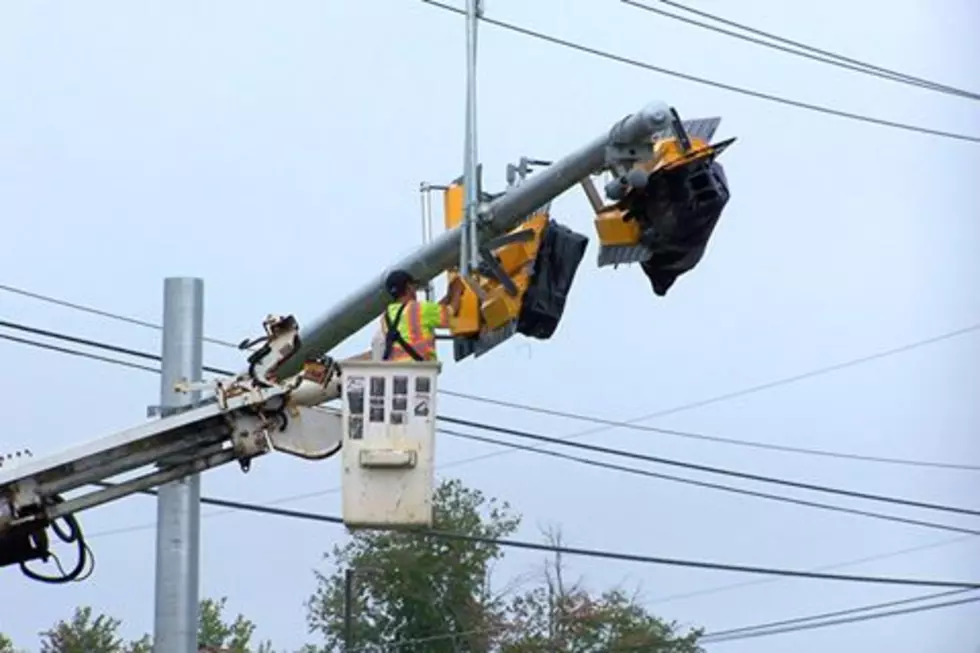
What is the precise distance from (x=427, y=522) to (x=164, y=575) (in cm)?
378

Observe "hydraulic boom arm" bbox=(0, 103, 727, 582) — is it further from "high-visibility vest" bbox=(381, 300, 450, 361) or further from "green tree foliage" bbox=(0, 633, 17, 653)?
"green tree foliage" bbox=(0, 633, 17, 653)

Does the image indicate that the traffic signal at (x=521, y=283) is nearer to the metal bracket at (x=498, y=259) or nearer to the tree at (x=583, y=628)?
the metal bracket at (x=498, y=259)

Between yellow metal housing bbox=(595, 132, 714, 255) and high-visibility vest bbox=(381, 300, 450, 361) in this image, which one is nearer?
yellow metal housing bbox=(595, 132, 714, 255)

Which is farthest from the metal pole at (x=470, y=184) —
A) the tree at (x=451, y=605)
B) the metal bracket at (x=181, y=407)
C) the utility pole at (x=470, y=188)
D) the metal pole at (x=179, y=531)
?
the tree at (x=451, y=605)

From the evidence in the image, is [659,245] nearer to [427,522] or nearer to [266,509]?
[427,522]

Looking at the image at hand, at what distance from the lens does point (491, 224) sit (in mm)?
11180

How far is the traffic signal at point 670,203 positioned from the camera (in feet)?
34.5

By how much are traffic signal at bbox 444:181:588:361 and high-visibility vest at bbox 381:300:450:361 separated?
117 millimetres

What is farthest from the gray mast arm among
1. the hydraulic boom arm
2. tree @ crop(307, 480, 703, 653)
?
tree @ crop(307, 480, 703, 653)

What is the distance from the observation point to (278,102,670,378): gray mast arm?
414 inches

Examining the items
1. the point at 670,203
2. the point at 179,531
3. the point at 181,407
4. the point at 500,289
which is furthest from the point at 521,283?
the point at 179,531

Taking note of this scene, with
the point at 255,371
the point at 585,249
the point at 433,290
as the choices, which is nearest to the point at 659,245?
the point at 585,249

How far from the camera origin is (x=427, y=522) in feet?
35.2

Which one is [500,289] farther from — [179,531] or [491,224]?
[179,531]
